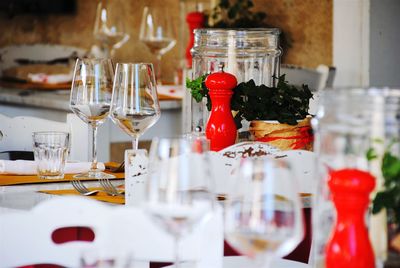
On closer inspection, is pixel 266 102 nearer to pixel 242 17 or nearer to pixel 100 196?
pixel 100 196

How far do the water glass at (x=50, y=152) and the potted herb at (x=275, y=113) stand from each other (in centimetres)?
34

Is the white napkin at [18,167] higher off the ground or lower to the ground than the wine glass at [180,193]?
lower

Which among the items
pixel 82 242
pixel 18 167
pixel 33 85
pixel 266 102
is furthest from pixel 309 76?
pixel 82 242

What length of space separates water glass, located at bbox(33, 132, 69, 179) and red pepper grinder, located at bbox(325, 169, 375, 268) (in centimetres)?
106

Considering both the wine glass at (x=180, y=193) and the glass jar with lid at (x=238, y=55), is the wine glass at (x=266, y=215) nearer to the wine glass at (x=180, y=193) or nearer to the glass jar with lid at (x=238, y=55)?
the wine glass at (x=180, y=193)

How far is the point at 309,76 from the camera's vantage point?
3969 mm

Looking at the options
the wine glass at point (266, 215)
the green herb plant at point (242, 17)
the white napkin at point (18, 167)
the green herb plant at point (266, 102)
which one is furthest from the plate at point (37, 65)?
the wine glass at point (266, 215)

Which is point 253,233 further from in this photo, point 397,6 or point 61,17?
point 61,17

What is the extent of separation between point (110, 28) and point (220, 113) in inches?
139

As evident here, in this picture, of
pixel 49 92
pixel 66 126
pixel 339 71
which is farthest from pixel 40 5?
→ pixel 66 126

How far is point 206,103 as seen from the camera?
2.33m

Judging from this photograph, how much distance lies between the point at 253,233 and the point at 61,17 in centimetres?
516

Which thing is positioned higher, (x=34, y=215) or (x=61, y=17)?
(x=61, y=17)

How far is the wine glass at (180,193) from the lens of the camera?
1178mm
